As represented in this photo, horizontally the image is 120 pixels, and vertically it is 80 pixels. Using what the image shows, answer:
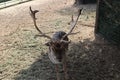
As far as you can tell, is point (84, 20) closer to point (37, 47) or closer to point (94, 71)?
point (37, 47)

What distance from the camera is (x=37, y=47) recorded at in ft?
30.1

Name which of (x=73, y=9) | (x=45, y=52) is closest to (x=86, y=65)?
(x=45, y=52)

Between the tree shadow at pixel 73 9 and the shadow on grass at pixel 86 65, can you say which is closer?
the shadow on grass at pixel 86 65

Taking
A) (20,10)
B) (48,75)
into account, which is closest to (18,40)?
(48,75)

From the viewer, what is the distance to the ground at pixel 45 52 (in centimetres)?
745

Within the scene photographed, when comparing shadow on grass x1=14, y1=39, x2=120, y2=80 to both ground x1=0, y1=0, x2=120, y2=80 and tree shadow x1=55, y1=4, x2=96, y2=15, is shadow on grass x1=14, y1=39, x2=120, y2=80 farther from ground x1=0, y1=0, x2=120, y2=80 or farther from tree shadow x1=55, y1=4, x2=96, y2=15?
tree shadow x1=55, y1=4, x2=96, y2=15

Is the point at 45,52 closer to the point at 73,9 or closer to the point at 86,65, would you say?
the point at 86,65

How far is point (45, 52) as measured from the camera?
875cm

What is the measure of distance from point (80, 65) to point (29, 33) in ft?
11.4

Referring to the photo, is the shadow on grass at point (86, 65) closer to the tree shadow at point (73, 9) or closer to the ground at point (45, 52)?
the ground at point (45, 52)

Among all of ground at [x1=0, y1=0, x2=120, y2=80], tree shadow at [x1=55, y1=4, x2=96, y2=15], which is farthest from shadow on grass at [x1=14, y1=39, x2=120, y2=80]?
tree shadow at [x1=55, y1=4, x2=96, y2=15]

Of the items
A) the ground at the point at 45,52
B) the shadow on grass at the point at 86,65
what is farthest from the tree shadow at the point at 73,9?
the shadow on grass at the point at 86,65

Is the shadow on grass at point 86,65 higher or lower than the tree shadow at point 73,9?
lower

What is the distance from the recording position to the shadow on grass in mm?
7266
